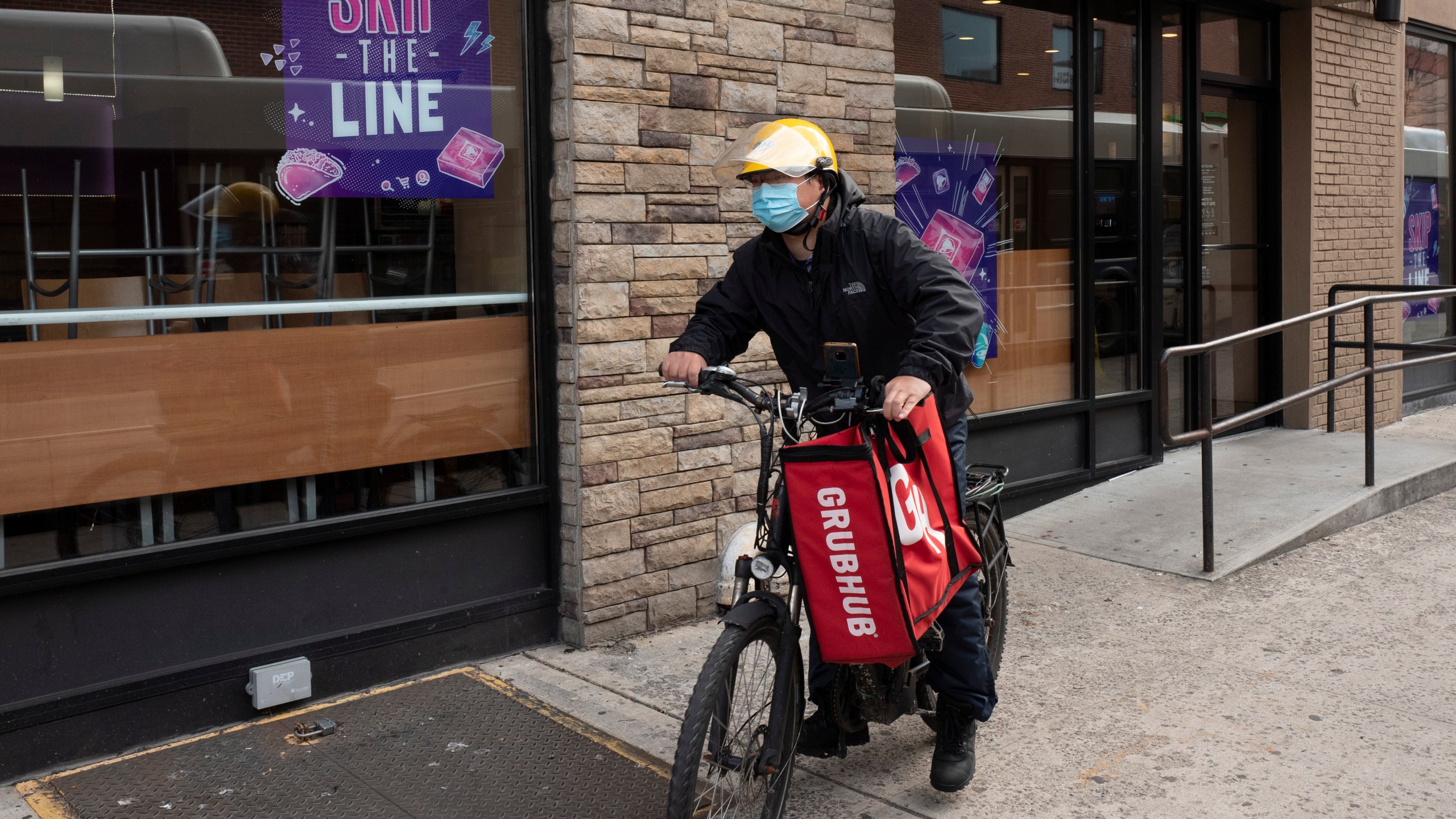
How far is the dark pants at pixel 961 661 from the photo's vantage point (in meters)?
3.62

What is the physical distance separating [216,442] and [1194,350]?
408cm

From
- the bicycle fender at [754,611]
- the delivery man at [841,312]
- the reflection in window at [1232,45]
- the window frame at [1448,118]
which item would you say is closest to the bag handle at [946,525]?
the delivery man at [841,312]

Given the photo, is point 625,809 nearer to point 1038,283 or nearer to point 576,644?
point 576,644

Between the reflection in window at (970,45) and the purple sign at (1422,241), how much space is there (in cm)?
556

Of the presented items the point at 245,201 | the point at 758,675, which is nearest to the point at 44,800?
the point at 245,201

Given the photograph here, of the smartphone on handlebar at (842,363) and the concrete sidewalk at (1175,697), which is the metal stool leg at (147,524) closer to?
the concrete sidewalk at (1175,697)

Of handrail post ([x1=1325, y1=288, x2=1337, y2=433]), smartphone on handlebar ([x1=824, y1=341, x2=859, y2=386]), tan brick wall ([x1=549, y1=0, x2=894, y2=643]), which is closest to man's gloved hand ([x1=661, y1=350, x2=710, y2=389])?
smartphone on handlebar ([x1=824, y1=341, x2=859, y2=386])

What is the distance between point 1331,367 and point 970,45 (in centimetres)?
374

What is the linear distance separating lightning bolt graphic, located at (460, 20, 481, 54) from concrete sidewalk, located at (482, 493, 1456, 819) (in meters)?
2.36

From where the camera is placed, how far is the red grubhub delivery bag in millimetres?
3098

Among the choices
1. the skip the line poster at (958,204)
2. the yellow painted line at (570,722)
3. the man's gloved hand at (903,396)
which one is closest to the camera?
the man's gloved hand at (903,396)

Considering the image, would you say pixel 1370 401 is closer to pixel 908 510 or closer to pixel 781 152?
pixel 908 510

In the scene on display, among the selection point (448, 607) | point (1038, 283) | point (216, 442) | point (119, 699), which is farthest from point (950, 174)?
point (119, 699)

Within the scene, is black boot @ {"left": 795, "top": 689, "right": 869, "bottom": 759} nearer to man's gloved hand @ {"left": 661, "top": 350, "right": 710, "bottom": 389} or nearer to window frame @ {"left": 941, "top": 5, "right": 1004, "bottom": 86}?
man's gloved hand @ {"left": 661, "top": 350, "right": 710, "bottom": 389}
